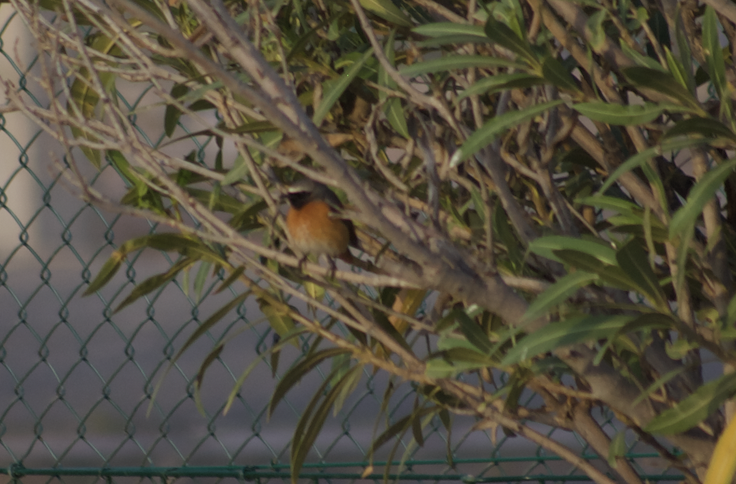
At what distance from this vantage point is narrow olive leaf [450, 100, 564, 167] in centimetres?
112

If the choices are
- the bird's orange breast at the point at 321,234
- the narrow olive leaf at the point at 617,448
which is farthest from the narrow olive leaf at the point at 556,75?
the bird's orange breast at the point at 321,234

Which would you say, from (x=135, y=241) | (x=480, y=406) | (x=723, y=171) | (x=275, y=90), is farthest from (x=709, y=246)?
(x=135, y=241)

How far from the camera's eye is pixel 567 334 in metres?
1.09

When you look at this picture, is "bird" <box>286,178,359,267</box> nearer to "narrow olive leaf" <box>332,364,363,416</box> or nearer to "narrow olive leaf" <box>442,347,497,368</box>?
"narrow olive leaf" <box>332,364,363,416</box>

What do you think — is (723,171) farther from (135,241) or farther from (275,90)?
(135,241)

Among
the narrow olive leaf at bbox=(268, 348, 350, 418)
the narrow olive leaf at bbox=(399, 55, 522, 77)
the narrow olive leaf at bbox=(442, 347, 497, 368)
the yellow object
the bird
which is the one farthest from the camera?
the bird

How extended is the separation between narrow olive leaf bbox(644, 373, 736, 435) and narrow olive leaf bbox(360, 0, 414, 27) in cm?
84

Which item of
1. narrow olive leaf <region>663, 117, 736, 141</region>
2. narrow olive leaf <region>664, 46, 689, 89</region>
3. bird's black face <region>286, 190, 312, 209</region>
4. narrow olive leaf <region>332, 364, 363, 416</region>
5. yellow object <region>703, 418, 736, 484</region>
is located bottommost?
yellow object <region>703, 418, 736, 484</region>

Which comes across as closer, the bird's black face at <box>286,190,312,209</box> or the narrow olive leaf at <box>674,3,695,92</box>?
the narrow olive leaf at <box>674,3,695,92</box>

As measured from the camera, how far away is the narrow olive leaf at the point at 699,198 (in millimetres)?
1038

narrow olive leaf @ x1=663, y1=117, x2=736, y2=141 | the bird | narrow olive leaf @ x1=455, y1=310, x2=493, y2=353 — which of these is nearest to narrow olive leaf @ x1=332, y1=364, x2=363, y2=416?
the bird

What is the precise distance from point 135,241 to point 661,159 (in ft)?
3.77

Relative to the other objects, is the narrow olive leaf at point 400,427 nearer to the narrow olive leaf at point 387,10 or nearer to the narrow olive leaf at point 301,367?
the narrow olive leaf at point 301,367

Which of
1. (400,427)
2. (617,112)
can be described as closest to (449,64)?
(617,112)
